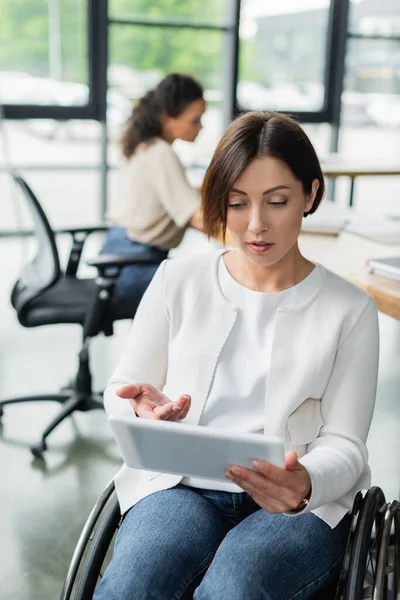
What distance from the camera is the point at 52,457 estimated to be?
8.59 feet

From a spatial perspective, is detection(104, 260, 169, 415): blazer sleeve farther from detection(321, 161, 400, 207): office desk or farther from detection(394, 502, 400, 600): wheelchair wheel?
detection(321, 161, 400, 207): office desk

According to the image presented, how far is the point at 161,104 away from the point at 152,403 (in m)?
2.02

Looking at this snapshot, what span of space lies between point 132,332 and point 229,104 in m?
5.08

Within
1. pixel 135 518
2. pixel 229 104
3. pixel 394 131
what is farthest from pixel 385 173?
pixel 135 518

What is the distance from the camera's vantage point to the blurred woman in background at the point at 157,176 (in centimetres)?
296

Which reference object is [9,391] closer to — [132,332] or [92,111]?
[132,332]

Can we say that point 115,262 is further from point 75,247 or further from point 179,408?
point 179,408

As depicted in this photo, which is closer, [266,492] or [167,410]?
[266,492]

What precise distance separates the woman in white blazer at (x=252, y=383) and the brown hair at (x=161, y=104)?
174 centimetres

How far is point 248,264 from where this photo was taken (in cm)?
140

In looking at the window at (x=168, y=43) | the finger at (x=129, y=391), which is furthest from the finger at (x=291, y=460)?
the window at (x=168, y=43)

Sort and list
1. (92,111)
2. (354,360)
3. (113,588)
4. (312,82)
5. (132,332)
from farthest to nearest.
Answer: (312,82)
(92,111)
(132,332)
(354,360)
(113,588)

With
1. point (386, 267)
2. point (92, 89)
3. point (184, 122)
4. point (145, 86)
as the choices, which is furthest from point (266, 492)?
point (145, 86)

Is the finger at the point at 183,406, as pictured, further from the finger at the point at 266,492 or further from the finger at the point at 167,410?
the finger at the point at 266,492
